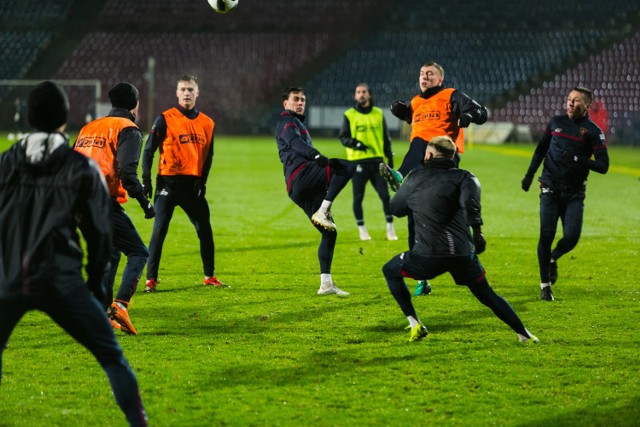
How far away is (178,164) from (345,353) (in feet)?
10.9

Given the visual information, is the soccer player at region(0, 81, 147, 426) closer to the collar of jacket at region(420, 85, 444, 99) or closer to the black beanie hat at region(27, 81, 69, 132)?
the black beanie hat at region(27, 81, 69, 132)

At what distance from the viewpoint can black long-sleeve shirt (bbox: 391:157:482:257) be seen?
6.46 meters

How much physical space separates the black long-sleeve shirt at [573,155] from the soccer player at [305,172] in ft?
6.51

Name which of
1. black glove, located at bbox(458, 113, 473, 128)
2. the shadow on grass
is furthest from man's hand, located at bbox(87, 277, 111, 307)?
black glove, located at bbox(458, 113, 473, 128)

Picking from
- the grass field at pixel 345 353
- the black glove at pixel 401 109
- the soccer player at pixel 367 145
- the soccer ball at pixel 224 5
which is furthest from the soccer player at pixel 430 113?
the soccer player at pixel 367 145

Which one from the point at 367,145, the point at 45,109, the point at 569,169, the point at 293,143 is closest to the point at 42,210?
the point at 45,109

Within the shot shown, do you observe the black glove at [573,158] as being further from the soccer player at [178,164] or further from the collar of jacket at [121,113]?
the collar of jacket at [121,113]

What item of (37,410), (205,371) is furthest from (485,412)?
(37,410)

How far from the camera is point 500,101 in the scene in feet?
150

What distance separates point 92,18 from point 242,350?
47898 mm

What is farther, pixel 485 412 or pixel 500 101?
pixel 500 101

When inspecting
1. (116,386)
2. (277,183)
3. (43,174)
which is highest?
(43,174)

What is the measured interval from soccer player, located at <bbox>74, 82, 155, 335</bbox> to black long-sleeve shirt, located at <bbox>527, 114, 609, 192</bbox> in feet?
12.2

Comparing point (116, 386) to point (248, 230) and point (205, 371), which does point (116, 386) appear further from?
point (248, 230)
